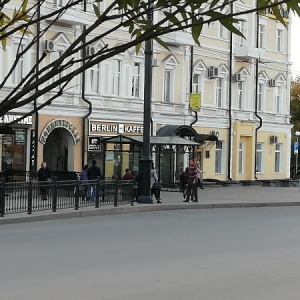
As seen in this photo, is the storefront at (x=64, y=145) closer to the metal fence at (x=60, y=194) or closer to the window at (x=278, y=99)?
the metal fence at (x=60, y=194)

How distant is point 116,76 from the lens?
4147 centimetres

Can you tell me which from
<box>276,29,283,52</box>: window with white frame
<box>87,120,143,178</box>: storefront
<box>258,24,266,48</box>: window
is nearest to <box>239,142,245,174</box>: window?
<box>258,24,266,48</box>: window

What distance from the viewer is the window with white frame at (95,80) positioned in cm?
3988

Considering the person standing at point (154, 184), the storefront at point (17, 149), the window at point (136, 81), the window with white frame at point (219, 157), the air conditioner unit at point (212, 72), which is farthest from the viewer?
the window with white frame at point (219, 157)

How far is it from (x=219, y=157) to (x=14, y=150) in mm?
16821

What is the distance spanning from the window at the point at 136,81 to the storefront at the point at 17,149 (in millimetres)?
7994

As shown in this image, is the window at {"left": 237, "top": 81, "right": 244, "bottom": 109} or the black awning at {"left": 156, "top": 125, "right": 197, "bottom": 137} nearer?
the black awning at {"left": 156, "top": 125, "right": 197, "bottom": 137}

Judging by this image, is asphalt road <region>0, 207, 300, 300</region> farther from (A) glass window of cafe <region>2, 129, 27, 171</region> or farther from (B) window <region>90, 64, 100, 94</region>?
(B) window <region>90, 64, 100, 94</region>

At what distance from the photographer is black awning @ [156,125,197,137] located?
139 ft

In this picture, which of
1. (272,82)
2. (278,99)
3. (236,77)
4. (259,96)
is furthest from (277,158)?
(236,77)

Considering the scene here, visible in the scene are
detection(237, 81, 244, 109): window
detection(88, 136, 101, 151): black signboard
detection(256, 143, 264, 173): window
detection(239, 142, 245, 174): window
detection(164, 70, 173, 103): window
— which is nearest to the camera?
detection(88, 136, 101, 151): black signboard

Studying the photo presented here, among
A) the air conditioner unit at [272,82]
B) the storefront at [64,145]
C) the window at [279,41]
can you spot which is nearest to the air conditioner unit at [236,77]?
the air conditioner unit at [272,82]

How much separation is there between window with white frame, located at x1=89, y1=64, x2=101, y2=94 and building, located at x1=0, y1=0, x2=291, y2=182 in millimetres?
48

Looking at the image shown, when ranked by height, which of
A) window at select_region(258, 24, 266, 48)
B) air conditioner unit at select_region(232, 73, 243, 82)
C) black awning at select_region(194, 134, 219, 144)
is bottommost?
black awning at select_region(194, 134, 219, 144)
